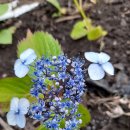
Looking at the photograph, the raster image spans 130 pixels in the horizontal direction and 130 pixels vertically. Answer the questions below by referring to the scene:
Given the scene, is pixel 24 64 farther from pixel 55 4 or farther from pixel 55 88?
pixel 55 4

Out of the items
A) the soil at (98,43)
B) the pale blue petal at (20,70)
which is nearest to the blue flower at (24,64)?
the pale blue petal at (20,70)

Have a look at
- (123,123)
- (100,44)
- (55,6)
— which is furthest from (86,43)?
(123,123)

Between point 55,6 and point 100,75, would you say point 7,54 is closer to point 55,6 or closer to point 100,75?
point 55,6

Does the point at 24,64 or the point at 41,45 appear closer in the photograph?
the point at 24,64

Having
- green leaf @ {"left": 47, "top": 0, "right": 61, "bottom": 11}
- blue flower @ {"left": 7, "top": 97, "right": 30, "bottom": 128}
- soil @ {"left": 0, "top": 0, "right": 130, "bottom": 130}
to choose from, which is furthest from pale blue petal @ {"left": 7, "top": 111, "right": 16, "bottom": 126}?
green leaf @ {"left": 47, "top": 0, "right": 61, "bottom": 11}

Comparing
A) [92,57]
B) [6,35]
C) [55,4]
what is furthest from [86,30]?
[92,57]

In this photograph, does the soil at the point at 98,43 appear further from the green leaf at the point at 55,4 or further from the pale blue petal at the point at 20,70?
the pale blue petal at the point at 20,70
